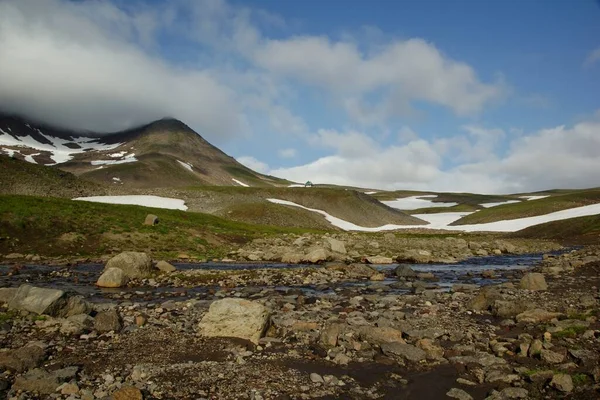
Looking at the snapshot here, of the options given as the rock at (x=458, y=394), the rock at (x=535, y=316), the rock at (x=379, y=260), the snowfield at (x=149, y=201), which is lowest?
the rock at (x=379, y=260)

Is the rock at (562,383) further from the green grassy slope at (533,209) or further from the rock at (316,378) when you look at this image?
the green grassy slope at (533,209)

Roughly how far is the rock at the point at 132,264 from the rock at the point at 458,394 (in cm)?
2470

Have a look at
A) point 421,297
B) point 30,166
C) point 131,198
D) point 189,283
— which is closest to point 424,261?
point 421,297

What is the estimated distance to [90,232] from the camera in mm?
46156

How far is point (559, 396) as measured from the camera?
35.8ft

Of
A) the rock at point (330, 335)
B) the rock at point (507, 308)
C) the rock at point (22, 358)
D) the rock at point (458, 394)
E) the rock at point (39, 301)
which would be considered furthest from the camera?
the rock at point (507, 308)

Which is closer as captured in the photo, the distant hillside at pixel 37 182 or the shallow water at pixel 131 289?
the shallow water at pixel 131 289

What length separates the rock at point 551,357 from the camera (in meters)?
13.2

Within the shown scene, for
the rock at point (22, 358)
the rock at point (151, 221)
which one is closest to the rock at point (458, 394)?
the rock at point (22, 358)

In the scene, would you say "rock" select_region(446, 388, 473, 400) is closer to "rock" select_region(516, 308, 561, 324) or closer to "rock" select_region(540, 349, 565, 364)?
"rock" select_region(540, 349, 565, 364)

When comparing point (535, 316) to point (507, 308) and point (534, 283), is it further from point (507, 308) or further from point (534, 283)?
point (534, 283)

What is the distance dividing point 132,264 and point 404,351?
22.9 metres

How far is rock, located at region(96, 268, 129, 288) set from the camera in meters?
27.6

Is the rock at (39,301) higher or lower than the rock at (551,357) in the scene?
higher
